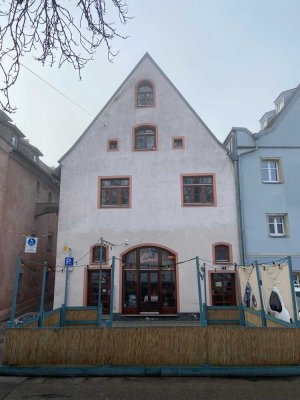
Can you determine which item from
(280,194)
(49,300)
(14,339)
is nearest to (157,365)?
(14,339)

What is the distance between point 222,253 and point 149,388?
12.4 metres

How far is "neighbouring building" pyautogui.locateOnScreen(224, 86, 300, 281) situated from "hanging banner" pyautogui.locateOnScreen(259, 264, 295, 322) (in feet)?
18.4

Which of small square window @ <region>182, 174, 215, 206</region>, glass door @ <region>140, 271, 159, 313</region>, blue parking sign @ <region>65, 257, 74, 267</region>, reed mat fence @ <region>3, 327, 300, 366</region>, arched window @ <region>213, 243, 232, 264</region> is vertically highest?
small square window @ <region>182, 174, 215, 206</region>

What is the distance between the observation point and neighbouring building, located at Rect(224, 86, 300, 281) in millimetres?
19344

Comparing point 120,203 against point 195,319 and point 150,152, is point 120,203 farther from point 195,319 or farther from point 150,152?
point 195,319

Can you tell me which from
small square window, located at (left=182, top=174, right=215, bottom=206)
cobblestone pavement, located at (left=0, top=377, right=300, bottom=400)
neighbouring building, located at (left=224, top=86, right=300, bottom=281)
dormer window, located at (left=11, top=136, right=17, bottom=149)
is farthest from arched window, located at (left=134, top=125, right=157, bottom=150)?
cobblestone pavement, located at (left=0, top=377, right=300, bottom=400)

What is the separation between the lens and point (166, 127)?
21859mm

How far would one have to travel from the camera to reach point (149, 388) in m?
8.20

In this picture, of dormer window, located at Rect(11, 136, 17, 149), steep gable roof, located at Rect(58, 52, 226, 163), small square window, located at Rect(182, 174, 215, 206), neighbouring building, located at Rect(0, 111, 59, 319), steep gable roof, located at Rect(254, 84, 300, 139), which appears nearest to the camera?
small square window, located at Rect(182, 174, 215, 206)

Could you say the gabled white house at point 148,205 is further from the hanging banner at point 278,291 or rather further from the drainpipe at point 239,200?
the hanging banner at point 278,291

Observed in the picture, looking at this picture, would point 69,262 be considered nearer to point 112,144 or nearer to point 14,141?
point 112,144

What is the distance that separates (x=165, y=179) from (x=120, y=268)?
5957 mm

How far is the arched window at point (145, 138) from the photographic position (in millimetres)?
21722

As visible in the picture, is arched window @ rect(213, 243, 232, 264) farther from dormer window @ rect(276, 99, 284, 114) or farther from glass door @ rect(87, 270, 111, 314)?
dormer window @ rect(276, 99, 284, 114)
